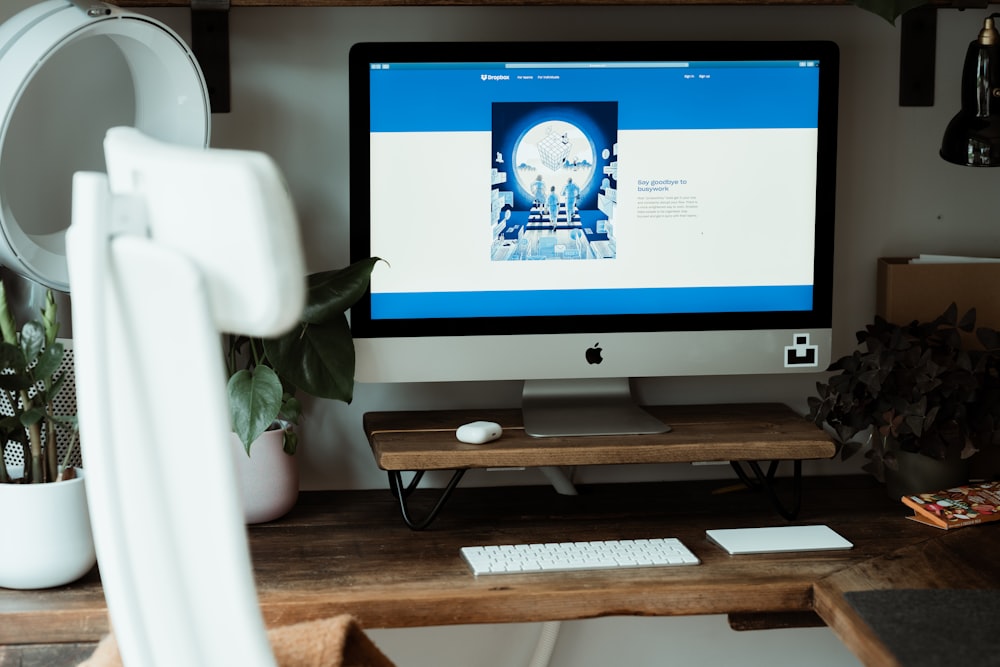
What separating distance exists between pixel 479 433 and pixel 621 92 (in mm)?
496

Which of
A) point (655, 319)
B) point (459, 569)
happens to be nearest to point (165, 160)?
point (459, 569)

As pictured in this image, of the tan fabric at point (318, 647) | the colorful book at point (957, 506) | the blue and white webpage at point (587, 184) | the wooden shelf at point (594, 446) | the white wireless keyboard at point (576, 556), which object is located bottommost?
the white wireless keyboard at point (576, 556)

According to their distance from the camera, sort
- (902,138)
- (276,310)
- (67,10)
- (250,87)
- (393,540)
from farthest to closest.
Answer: (902,138), (250,87), (393,540), (67,10), (276,310)

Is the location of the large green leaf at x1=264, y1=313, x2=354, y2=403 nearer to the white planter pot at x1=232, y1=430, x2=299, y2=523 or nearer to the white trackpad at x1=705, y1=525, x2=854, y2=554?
the white planter pot at x1=232, y1=430, x2=299, y2=523

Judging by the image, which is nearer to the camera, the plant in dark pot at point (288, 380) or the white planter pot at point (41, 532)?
the white planter pot at point (41, 532)

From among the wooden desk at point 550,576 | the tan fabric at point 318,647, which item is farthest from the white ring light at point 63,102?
the tan fabric at point 318,647

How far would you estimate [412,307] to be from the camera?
5.06ft

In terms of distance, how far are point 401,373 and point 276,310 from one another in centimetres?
105

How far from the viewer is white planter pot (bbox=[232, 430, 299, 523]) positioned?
1.54 m

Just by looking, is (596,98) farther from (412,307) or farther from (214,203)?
(214,203)

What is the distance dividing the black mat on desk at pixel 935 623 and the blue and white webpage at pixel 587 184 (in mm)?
528

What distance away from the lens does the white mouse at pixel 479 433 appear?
150 centimetres

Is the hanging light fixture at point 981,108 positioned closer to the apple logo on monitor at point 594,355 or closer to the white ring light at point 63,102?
the apple logo on monitor at point 594,355

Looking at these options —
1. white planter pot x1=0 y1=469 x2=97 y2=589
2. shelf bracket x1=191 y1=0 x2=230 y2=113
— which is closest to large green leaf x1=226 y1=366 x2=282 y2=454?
white planter pot x1=0 y1=469 x2=97 y2=589
